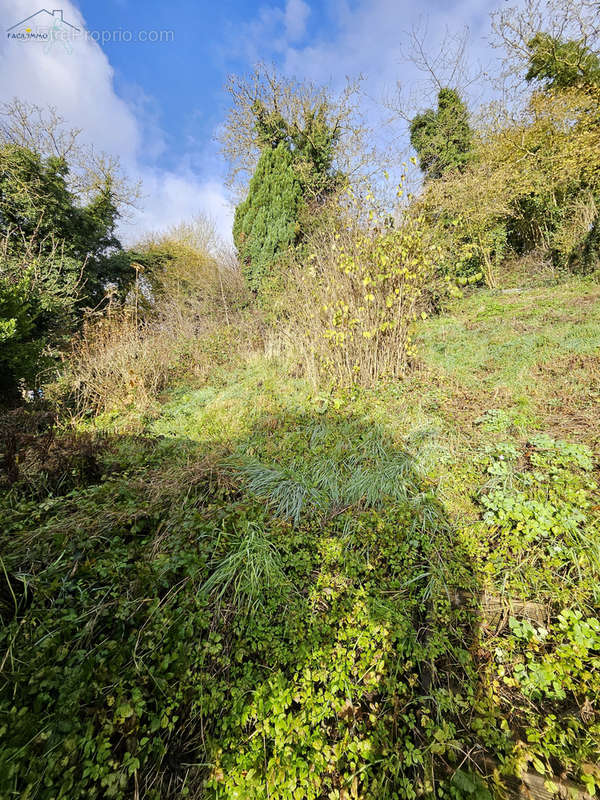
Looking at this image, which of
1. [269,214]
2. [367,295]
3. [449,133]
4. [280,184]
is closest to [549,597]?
[367,295]

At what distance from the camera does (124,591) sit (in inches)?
67.8

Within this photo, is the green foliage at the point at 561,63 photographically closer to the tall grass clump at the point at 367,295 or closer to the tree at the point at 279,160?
the tree at the point at 279,160

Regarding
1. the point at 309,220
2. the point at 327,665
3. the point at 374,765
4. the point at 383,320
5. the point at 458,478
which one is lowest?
the point at 374,765

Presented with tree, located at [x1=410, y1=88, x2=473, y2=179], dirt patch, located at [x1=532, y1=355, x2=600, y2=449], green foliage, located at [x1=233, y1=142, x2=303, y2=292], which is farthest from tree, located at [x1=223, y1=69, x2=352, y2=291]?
dirt patch, located at [x1=532, y1=355, x2=600, y2=449]

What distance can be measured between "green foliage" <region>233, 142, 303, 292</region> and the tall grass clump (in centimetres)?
522

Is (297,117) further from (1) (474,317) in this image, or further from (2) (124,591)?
(2) (124,591)

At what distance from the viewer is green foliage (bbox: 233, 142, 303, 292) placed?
31.1 ft

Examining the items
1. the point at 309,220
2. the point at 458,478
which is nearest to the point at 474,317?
the point at 309,220

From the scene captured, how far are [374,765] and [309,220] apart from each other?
10.4 m

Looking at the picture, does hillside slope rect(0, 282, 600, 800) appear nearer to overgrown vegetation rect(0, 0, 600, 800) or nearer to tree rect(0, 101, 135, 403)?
overgrown vegetation rect(0, 0, 600, 800)

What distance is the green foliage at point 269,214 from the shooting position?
9484 mm

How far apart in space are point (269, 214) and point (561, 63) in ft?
32.0

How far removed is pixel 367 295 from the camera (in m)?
3.99

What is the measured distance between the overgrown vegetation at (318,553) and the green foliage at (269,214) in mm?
4320
